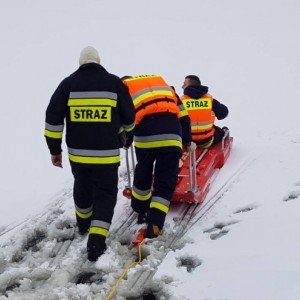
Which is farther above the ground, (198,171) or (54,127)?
(54,127)

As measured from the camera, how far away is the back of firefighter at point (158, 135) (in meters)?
4.28

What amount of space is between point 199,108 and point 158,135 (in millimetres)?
1673

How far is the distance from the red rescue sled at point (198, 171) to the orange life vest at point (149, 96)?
67 centimetres

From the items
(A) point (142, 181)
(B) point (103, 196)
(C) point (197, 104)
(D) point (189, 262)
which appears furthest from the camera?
(C) point (197, 104)

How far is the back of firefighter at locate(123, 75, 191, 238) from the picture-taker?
4277 mm

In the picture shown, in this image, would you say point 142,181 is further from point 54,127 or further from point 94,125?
point 54,127

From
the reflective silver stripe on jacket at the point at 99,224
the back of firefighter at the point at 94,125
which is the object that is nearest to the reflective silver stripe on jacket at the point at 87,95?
the back of firefighter at the point at 94,125

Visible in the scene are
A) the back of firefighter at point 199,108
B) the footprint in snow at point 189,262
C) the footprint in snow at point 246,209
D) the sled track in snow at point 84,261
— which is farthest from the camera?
the back of firefighter at point 199,108

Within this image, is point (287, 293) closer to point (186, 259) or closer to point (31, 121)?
point (186, 259)

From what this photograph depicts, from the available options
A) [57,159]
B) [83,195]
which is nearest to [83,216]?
[83,195]

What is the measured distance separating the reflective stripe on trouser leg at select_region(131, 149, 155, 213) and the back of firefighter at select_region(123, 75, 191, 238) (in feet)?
0.03

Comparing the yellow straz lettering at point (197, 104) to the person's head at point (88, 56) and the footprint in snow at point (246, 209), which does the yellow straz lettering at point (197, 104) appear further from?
the person's head at point (88, 56)

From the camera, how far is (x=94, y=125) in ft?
12.5

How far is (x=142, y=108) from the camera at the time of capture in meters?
4.29
